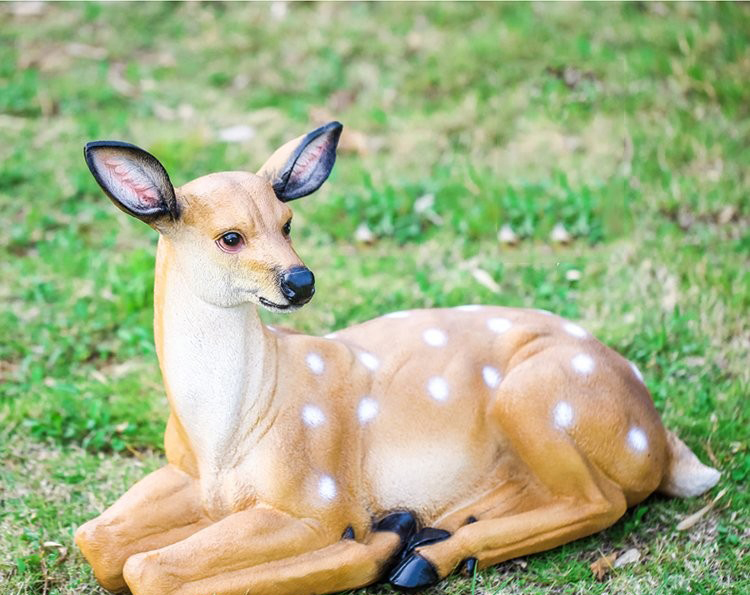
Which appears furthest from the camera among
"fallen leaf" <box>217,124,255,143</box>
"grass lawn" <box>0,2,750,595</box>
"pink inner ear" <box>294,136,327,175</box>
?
"fallen leaf" <box>217,124,255,143</box>

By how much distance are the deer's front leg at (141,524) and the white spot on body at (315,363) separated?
0.53 m

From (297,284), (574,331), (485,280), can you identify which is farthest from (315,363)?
(485,280)

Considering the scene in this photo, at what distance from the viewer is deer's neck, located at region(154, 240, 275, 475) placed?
10.6 ft

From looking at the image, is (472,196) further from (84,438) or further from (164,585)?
(164,585)

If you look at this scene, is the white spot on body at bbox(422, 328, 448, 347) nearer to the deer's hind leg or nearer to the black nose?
the deer's hind leg

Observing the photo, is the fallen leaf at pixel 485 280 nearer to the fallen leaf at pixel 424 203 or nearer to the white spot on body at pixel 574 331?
the fallen leaf at pixel 424 203

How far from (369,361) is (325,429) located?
320 millimetres

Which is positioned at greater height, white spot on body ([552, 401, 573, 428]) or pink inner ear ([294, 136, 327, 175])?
pink inner ear ([294, 136, 327, 175])

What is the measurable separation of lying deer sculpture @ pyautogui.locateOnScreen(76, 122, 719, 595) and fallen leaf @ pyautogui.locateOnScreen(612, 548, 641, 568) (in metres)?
0.14

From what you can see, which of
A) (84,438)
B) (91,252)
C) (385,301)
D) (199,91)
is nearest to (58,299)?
(91,252)

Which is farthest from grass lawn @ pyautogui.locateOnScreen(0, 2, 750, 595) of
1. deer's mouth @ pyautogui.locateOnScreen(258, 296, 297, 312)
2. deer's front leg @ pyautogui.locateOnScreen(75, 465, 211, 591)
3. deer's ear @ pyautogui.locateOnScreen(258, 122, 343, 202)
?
deer's ear @ pyautogui.locateOnScreen(258, 122, 343, 202)

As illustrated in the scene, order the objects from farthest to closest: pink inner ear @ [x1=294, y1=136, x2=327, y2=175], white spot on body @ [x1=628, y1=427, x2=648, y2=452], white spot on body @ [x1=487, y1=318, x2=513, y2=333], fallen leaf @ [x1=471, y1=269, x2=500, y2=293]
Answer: fallen leaf @ [x1=471, y1=269, x2=500, y2=293]
white spot on body @ [x1=487, y1=318, x2=513, y2=333]
white spot on body @ [x1=628, y1=427, x2=648, y2=452]
pink inner ear @ [x1=294, y1=136, x2=327, y2=175]

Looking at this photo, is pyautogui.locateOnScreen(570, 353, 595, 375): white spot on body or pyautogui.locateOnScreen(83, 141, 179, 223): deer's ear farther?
pyautogui.locateOnScreen(570, 353, 595, 375): white spot on body

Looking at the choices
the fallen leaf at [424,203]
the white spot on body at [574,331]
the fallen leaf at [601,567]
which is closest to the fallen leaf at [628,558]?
the fallen leaf at [601,567]
